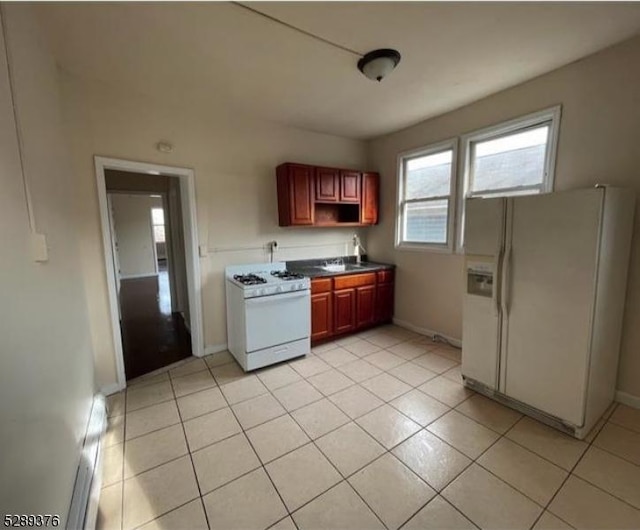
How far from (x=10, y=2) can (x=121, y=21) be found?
54 centimetres

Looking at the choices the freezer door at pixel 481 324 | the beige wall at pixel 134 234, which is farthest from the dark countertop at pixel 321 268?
the beige wall at pixel 134 234

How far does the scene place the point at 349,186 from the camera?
3.88 metres

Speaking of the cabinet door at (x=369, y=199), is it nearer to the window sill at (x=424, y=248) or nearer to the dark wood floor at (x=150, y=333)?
the window sill at (x=424, y=248)

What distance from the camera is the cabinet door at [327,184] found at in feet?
11.8

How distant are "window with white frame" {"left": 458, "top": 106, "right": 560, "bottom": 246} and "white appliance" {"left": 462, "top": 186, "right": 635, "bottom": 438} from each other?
0.76 metres

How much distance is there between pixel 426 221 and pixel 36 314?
369cm

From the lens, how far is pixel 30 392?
1048 millimetres

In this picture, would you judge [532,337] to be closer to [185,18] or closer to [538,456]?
[538,456]

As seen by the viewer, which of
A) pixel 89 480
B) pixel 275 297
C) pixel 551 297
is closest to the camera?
pixel 89 480

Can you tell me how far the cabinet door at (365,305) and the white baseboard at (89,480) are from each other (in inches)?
109

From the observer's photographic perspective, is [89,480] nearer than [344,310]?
Yes

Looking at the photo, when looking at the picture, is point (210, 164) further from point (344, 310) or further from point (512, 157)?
point (512, 157)

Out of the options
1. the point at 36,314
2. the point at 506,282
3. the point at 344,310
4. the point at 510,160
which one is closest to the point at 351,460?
the point at 506,282

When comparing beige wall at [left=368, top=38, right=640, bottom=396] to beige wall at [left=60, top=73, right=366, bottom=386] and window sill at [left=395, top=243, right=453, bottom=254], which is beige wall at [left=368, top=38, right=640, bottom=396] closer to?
window sill at [left=395, top=243, right=453, bottom=254]
